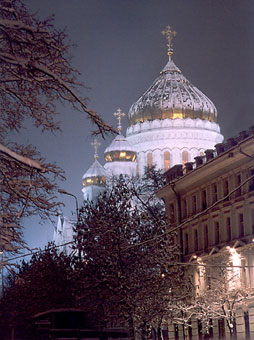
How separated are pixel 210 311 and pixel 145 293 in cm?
1268

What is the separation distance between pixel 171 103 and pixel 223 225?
220 feet

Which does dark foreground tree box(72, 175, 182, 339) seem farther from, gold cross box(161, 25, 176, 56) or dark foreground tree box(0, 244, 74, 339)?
gold cross box(161, 25, 176, 56)

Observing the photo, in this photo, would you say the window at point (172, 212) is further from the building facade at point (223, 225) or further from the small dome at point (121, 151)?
the small dome at point (121, 151)

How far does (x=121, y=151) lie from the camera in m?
123

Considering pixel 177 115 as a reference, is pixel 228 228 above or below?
below

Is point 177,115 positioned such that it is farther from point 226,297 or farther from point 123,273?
point 123,273

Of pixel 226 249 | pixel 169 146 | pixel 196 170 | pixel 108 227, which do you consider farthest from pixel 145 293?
pixel 169 146

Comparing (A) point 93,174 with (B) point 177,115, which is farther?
(A) point 93,174

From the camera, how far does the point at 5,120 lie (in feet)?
52.7

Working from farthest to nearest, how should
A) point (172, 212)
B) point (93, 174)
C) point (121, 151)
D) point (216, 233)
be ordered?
point (93, 174)
point (121, 151)
point (172, 212)
point (216, 233)

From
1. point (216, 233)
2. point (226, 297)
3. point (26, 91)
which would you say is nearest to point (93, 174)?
point (216, 233)

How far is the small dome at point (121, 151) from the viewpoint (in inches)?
4825

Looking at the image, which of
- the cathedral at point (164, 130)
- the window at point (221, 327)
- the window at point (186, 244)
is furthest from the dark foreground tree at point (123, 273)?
the cathedral at point (164, 130)

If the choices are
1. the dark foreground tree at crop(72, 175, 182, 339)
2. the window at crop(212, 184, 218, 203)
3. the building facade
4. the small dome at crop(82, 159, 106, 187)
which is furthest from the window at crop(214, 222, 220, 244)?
the small dome at crop(82, 159, 106, 187)
